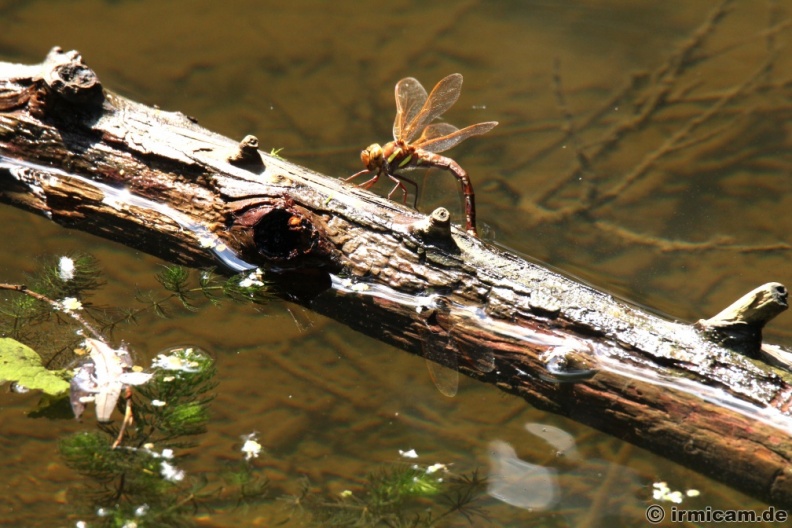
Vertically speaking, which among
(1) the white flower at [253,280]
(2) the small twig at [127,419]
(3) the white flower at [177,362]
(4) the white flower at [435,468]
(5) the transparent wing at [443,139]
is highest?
(5) the transparent wing at [443,139]

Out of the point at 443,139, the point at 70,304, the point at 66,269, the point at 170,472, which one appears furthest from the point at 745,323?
the point at 66,269

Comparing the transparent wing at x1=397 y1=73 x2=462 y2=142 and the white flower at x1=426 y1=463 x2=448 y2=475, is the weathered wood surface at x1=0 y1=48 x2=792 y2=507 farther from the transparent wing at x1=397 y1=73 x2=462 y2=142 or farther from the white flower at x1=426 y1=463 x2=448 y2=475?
the transparent wing at x1=397 y1=73 x2=462 y2=142

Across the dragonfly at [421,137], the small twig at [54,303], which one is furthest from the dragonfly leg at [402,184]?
the small twig at [54,303]

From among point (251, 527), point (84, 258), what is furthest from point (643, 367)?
point (84, 258)

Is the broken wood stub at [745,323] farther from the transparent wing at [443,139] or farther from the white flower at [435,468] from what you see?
the transparent wing at [443,139]

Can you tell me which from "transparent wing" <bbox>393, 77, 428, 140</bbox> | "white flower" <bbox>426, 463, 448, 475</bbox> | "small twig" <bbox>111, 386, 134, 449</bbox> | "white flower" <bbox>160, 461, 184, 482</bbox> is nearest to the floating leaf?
"small twig" <bbox>111, 386, 134, 449</bbox>

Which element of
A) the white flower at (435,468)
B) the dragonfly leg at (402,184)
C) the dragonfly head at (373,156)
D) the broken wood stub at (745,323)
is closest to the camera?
the broken wood stub at (745,323)

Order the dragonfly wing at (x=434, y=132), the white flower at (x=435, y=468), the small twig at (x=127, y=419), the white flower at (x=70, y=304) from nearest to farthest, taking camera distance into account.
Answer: the small twig at (x=127, y=419) → the white flower at (x=435, y=468) → the white flower at (x=70, y=304) → the dragonfly wing at (x=434, y=132)

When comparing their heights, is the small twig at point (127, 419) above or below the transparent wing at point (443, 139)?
below
